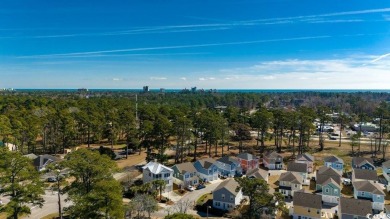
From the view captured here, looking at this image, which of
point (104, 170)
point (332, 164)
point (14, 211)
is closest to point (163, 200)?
point (104, 170)

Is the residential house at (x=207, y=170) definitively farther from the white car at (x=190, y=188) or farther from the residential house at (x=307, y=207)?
the residential house at (x=307, y=207)

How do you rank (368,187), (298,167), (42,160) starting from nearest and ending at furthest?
(368,187), (298,167), (42,160)

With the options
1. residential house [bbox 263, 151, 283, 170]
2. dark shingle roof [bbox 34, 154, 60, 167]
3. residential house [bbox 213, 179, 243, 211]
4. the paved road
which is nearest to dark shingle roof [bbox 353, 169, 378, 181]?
residential house [bbox 263, 151, 283, 170]

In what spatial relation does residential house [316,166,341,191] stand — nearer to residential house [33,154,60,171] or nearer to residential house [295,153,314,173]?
residential house [295,153,314,173]

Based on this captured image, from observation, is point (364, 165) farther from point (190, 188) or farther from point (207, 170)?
point (190, 188)

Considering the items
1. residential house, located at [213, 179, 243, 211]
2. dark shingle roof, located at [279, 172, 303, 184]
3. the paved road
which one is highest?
dark shingle roof, located at [279, 172, 303, 184]

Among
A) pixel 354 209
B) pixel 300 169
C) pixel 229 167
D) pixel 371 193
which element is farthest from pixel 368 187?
pixel 229 167

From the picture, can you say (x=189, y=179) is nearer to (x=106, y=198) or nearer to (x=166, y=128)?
(x=166, y=128)
